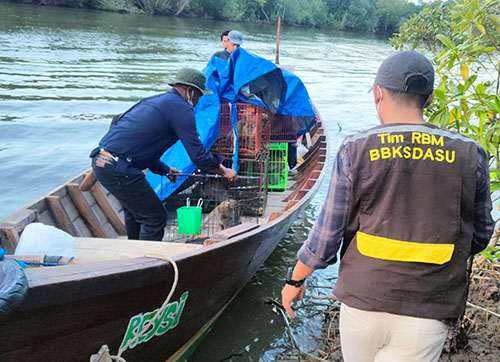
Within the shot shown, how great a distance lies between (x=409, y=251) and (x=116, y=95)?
46.1 feet

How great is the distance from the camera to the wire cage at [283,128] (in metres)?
6.53

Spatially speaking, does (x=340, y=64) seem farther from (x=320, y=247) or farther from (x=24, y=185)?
(x=320, y=247)

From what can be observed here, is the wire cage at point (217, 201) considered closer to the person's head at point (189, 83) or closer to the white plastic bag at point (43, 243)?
the person's head at point (189, 83)

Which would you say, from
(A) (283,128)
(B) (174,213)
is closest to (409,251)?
(B) (174,213)

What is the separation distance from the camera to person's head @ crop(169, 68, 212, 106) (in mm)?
4070

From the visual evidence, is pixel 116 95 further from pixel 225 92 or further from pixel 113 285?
pixel 113 285

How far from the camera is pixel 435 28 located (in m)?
6.52

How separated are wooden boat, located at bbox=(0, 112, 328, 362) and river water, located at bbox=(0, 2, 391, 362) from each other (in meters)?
0.60

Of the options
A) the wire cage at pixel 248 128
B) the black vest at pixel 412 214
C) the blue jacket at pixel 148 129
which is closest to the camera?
the black vest at pixel 412 214

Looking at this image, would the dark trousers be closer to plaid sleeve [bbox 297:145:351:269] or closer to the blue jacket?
the blue jacket

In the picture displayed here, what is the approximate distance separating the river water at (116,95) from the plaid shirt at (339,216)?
8.50ft

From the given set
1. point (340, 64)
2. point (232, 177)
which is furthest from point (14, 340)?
point (340, 64)

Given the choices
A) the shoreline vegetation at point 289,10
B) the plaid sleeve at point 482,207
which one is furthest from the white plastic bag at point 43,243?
the shoreline vegetation at point 289,10

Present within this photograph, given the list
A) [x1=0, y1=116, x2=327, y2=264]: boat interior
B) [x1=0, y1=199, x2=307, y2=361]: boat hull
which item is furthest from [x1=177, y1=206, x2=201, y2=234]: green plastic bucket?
[x1=0, y1=199, x2=307, y2=361]: boat hull
